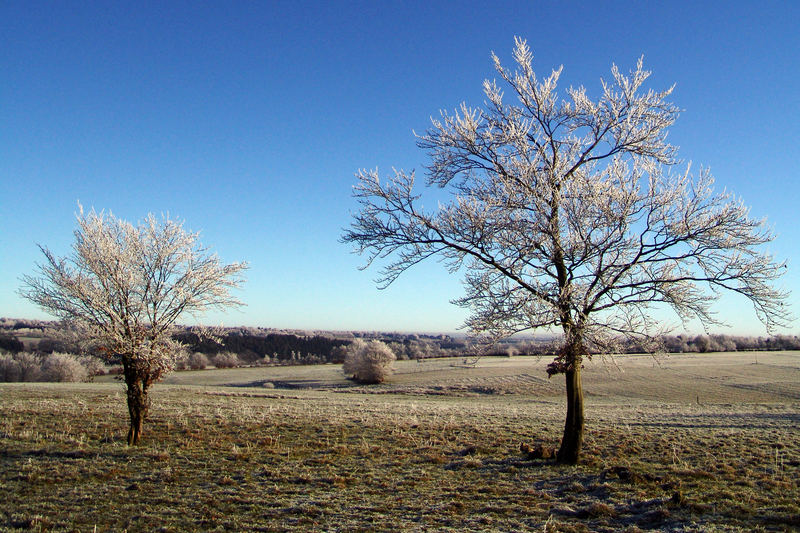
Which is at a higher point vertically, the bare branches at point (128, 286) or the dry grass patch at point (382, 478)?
the bare branches at point (128, 286)

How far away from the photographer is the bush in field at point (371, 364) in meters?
55.1

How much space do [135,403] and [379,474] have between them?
283 inches

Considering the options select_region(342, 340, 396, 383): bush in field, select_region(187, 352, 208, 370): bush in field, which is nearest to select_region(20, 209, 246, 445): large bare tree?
select_region(342, 340, 396, 383): bush in field

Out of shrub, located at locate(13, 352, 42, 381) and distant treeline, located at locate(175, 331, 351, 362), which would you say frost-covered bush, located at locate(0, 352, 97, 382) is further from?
distant treeline, located at locate(175, 331, 351, 362)

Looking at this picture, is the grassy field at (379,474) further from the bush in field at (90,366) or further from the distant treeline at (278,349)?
the distant treeline at (278,349)

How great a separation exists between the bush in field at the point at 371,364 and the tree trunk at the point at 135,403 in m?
43.5

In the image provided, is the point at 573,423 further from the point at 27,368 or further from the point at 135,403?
the point at 27,368

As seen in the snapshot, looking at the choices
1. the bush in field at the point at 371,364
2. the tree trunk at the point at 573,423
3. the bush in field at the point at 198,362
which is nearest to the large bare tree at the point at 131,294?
the tree trunk at the point at 573,423

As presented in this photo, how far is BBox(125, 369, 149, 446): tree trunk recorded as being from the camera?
12086 millimetres

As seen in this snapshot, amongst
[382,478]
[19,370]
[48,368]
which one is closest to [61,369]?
[48,368]

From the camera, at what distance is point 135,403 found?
40.1ft

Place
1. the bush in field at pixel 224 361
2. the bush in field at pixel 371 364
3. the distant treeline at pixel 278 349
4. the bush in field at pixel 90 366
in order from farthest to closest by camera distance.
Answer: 1. the distant treeline at pixel 278 349
2. the bush in field at pixel 224 361
3. the bush in field at pixel 90 366
4. the bush in field at pixel 371 364

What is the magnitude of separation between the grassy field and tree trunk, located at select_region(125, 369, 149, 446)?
531 mm

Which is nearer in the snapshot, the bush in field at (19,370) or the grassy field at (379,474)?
the grassy field at (379,474)
